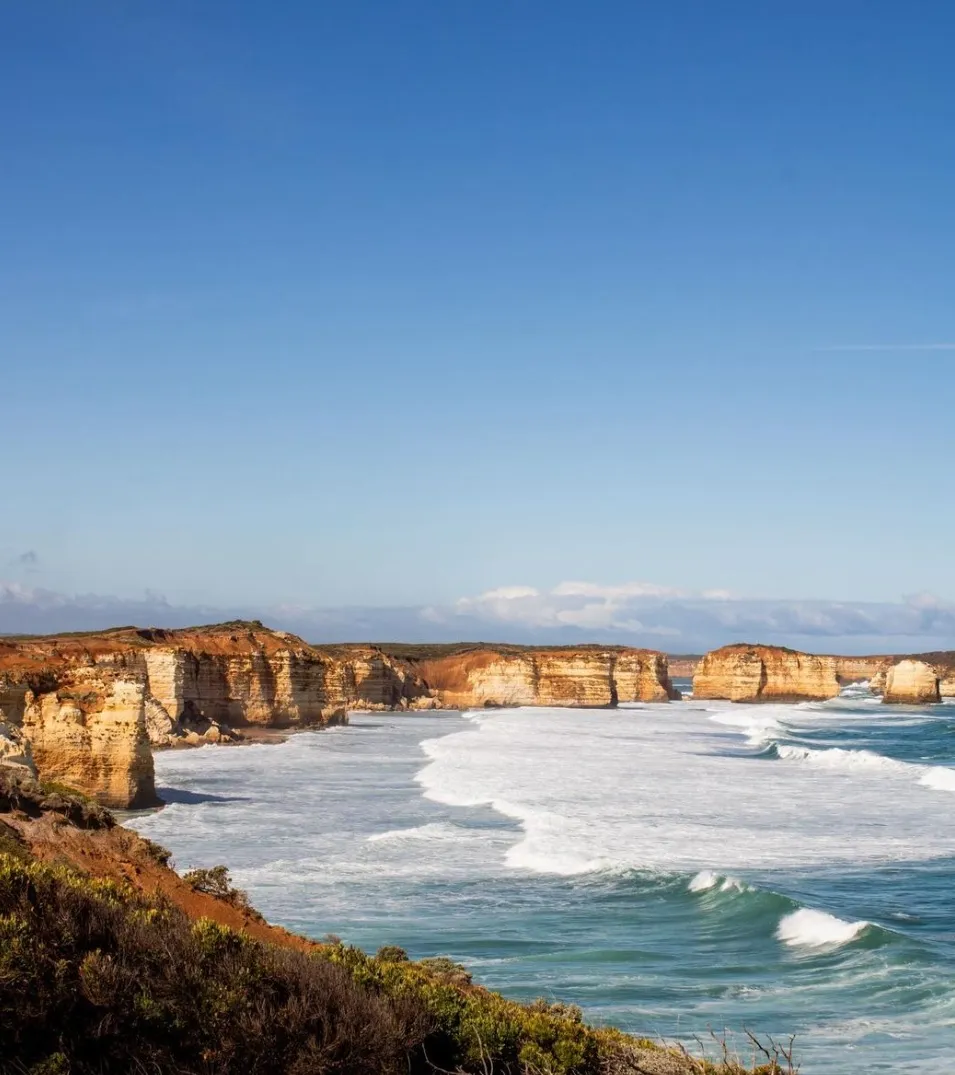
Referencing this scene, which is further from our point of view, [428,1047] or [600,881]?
[600,881]

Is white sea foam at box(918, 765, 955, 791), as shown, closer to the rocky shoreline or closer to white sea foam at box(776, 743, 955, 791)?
white sea foam at box(776, 743, 955, 791)

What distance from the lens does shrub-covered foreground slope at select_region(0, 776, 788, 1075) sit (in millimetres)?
6508

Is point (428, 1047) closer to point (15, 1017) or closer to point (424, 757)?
point (15, 1017)

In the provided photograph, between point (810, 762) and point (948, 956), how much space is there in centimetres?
3253

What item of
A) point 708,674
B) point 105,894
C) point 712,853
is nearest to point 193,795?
point 712,853

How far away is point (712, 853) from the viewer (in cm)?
2302

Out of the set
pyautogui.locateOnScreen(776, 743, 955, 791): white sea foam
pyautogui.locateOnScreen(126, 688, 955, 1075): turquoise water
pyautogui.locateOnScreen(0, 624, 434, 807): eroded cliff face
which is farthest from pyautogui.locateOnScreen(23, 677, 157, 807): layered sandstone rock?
pyautogui.locateOnScreen(776, 743, 955, 791): white sea foam

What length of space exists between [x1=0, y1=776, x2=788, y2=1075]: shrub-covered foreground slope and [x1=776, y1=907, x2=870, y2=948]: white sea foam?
8649 millimetres

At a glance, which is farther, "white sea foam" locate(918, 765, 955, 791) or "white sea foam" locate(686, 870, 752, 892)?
"white sea foam" locate(918, 765, 955, 791)

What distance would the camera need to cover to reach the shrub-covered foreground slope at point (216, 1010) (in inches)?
256

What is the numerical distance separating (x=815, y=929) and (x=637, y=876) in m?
4.32

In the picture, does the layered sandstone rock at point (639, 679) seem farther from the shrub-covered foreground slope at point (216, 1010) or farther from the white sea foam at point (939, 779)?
the shrub-covered foreground slope at point (216, 1010)

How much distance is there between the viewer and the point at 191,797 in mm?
30391

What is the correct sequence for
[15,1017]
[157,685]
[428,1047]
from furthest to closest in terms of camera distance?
[157,685], [428,1047], [15,1017]
